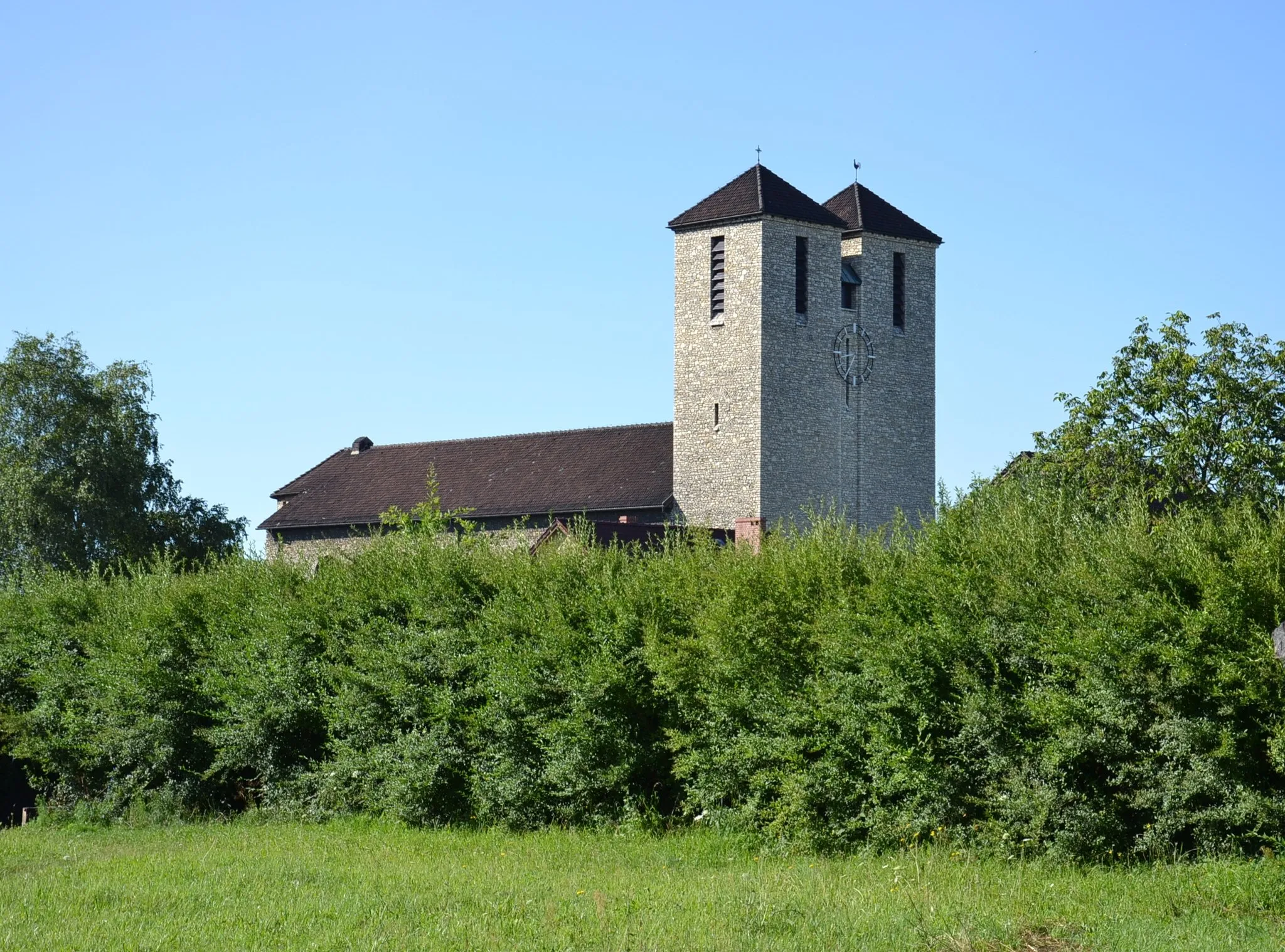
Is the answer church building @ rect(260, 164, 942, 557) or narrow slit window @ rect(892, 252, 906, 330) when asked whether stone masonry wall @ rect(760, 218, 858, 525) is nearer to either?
church building @ rect(260, 164, 942, 557)

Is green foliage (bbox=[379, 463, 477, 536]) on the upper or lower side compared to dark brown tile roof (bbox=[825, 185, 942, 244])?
lower

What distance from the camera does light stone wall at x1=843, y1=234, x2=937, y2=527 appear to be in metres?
53.8

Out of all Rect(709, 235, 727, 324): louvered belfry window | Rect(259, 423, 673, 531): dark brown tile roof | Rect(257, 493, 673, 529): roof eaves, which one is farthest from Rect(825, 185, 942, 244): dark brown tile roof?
Rect(257, 493, 673, 529): roof eaves

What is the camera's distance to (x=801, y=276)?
52781 millimetres

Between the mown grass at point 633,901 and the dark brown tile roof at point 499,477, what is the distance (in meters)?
39.6

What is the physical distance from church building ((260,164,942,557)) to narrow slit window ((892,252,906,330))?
0.06 metres

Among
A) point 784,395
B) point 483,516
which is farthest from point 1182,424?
point 483,516

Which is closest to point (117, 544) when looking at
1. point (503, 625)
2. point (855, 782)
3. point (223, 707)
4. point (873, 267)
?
point (873, 267)

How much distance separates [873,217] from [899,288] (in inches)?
110

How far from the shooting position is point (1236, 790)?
1133 cm

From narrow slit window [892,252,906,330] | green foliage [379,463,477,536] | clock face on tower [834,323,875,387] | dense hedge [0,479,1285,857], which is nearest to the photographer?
dense hedge [0,479,1285,857]

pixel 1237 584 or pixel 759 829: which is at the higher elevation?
pixel 1237 584

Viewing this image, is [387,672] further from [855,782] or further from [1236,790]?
[1236,790]

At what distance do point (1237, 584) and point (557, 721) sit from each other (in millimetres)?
6517
